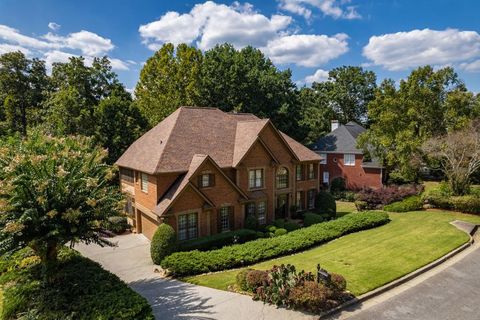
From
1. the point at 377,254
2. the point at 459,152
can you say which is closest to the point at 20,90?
the point at 377,254

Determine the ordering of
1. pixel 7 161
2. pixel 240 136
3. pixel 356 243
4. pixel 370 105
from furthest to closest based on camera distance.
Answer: pixel 370 105 < pixel 240 136 < pixel 356 243 < pixel 7 161

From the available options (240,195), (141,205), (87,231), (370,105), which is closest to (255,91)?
(370,105)

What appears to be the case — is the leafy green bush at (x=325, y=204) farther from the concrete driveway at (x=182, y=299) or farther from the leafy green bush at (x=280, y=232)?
the concrete driveway at (x=182, y=299)

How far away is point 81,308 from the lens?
11.7 m

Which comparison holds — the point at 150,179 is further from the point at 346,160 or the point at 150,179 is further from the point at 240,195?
the point at 346,160

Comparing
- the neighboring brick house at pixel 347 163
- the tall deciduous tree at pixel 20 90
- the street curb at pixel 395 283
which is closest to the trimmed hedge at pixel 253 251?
the street curb at pixel 395 283

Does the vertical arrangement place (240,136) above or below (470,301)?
above

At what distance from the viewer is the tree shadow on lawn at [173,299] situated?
13.1m

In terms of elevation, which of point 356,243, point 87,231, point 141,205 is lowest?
point 356,243

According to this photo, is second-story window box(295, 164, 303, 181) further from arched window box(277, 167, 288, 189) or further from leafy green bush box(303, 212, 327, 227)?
leafy green bush box(303, 212, 327, 227)

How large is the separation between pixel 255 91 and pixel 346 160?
51.9ft

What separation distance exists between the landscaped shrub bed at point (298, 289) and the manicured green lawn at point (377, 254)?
1.52m

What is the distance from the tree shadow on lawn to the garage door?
6.45 m

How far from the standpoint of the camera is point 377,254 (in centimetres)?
1962
